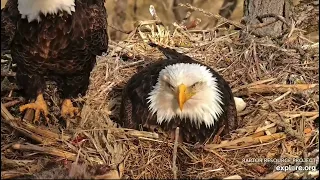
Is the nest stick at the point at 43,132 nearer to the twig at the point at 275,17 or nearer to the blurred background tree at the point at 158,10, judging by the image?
the twig at the point at 275,17

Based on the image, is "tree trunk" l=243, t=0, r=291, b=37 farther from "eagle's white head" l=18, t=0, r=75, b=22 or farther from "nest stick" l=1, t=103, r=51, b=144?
"nest stick" l=1, t=103, r=51, b=144

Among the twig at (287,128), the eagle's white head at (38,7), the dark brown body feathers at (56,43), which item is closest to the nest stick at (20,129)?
the dark brown body feathers at (56,43)

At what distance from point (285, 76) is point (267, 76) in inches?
5.5

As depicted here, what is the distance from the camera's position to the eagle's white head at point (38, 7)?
3.28 metres

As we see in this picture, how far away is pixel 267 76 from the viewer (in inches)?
154

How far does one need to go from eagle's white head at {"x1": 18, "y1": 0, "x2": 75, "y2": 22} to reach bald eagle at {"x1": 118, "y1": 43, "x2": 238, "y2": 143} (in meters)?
0.76

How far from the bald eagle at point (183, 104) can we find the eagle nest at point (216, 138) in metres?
0.10

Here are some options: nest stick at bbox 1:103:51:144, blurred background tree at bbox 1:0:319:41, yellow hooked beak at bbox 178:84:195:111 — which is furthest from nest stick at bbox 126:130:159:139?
blurred background tree at bbox 1:0:319:41

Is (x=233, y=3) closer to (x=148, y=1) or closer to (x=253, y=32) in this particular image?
(x=148, y=1)

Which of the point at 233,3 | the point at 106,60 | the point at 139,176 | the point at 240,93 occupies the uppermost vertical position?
the point at 233,3

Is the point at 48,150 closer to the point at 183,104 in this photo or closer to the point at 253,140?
the point at 183,104

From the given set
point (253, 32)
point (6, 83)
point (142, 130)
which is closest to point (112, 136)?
point (142, 130)

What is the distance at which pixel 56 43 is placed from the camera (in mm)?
3406

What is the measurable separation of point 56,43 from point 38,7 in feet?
0.91
